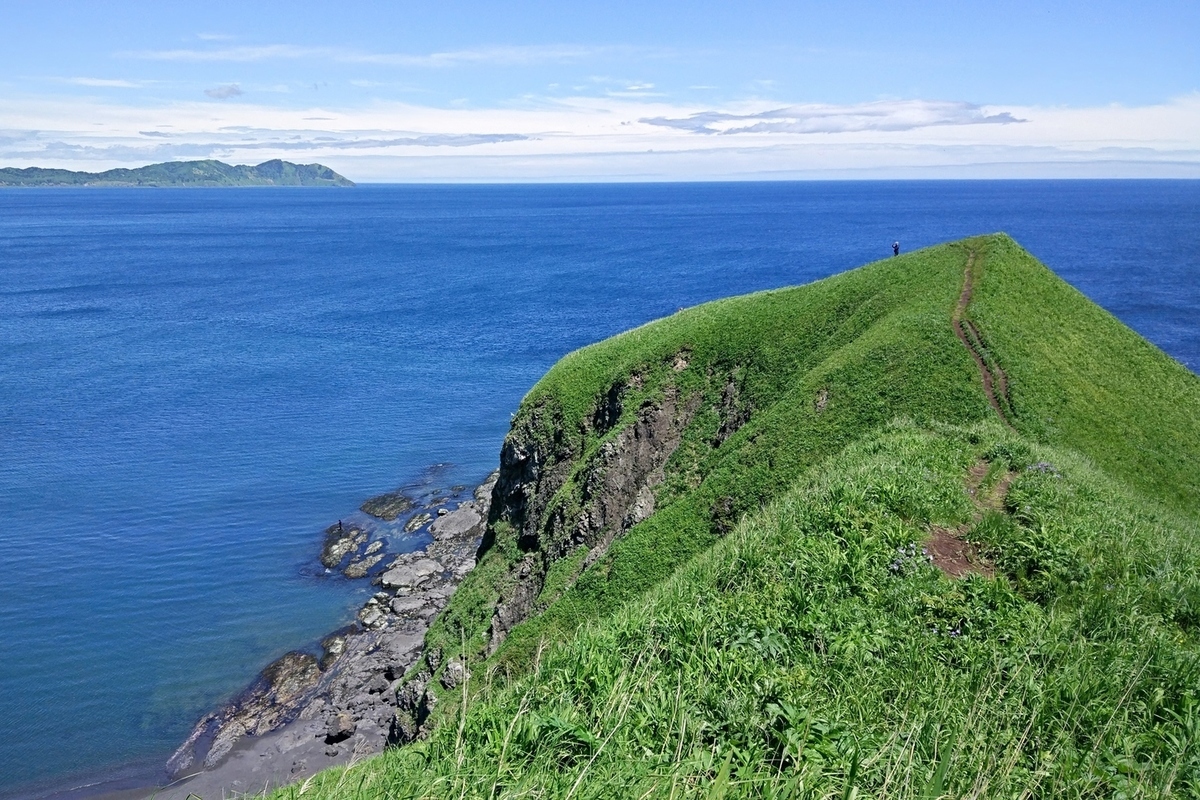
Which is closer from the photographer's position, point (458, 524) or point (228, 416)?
point (458, 524)

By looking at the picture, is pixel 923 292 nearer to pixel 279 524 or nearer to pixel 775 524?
pixel 775 524

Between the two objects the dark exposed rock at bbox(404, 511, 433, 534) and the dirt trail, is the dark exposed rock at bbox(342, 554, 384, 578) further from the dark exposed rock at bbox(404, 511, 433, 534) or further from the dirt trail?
the dirt trail

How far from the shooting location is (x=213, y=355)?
88.6 metres

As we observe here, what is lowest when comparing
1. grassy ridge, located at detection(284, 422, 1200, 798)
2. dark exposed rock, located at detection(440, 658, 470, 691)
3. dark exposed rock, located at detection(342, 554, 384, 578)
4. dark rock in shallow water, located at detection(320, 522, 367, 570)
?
dark exposed rock, located at detection(342, 554, 384, 578)

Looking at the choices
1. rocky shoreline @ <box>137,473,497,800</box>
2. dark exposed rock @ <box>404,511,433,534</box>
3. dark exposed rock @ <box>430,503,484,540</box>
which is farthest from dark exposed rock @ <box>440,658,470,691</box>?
dark exposed rock @ <box>404,511,433,534</box>

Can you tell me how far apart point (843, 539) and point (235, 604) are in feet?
133

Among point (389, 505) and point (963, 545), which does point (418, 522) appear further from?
point (963, 545)

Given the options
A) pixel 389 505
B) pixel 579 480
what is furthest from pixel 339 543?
pixel 579 480

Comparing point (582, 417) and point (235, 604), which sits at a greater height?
point (582, 417)

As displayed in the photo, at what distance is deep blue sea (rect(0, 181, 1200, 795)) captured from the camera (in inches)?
1631

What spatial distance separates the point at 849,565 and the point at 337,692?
103 feet

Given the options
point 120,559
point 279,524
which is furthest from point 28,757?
point 279,524

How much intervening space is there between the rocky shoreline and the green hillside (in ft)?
17.8

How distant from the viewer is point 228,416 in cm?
7162
